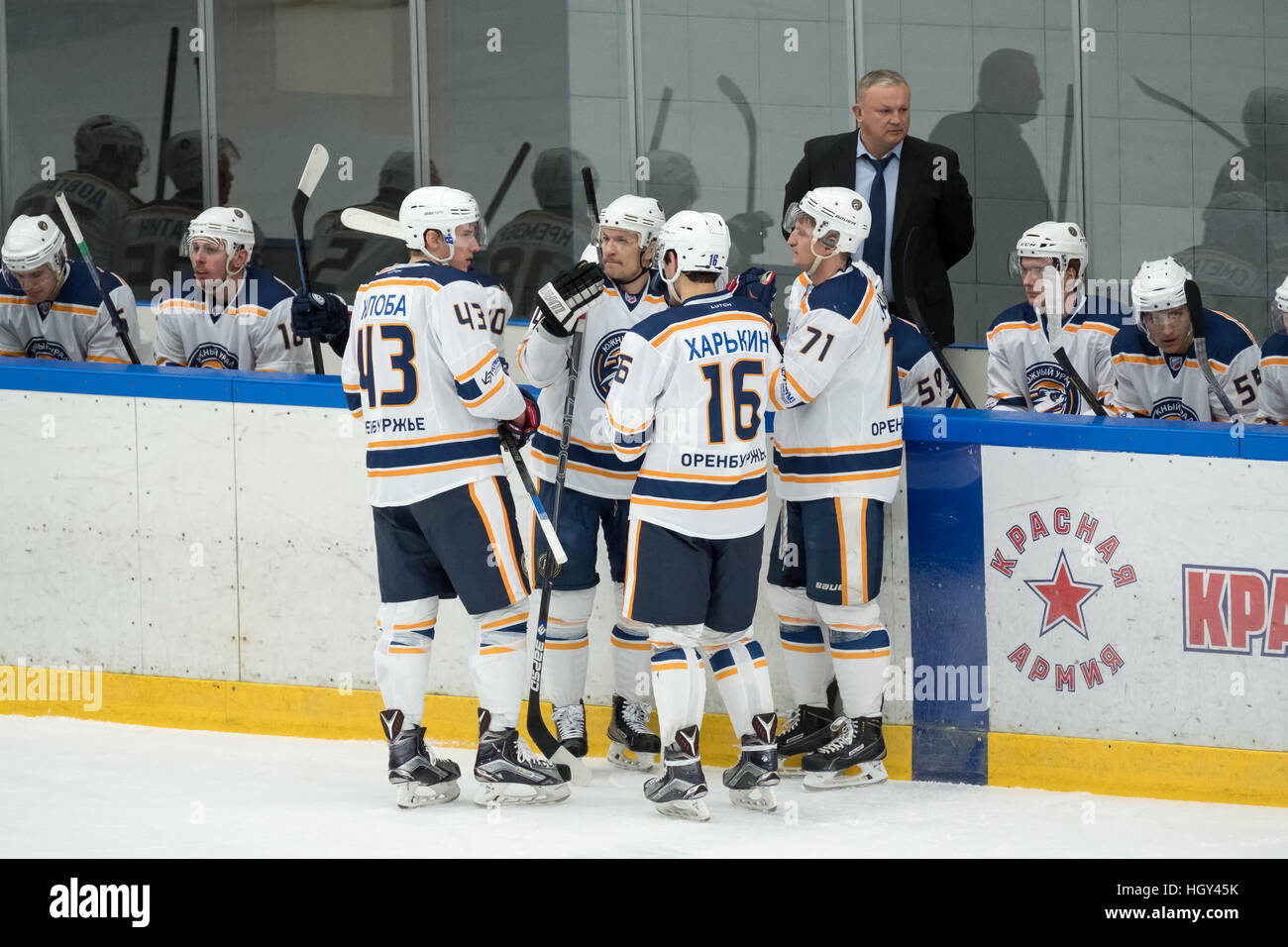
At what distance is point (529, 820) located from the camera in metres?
3.99

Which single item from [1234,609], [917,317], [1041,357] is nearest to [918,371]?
[917,317]

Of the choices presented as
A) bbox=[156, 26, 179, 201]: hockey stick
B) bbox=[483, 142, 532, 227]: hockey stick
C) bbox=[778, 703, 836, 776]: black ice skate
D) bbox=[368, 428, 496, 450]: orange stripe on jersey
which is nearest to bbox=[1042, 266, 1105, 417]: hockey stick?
bbox=[778, 703, 836, 776]: black ice skate

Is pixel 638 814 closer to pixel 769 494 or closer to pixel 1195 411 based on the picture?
pixel 769 494

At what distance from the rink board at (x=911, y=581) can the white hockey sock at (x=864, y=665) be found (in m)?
0.11

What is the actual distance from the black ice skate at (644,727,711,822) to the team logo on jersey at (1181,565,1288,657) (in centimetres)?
116

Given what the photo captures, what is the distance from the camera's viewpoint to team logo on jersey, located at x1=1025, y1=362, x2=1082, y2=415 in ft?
16.9

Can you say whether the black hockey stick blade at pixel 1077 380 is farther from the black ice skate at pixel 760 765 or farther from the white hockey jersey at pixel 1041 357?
the black ice skate at pixel 760 765

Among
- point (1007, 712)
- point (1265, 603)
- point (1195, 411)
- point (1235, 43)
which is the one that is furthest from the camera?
point (1235, 43)

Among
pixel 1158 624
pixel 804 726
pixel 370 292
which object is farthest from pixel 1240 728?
pixel 370 292

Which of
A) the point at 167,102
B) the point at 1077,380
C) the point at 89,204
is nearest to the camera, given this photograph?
the point at 1077,380

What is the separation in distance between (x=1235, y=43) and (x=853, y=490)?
3.18 meters

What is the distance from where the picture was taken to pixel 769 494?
4426 mm

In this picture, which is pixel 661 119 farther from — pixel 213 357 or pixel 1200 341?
pixel 1200 341

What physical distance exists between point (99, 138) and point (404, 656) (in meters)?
4.26
